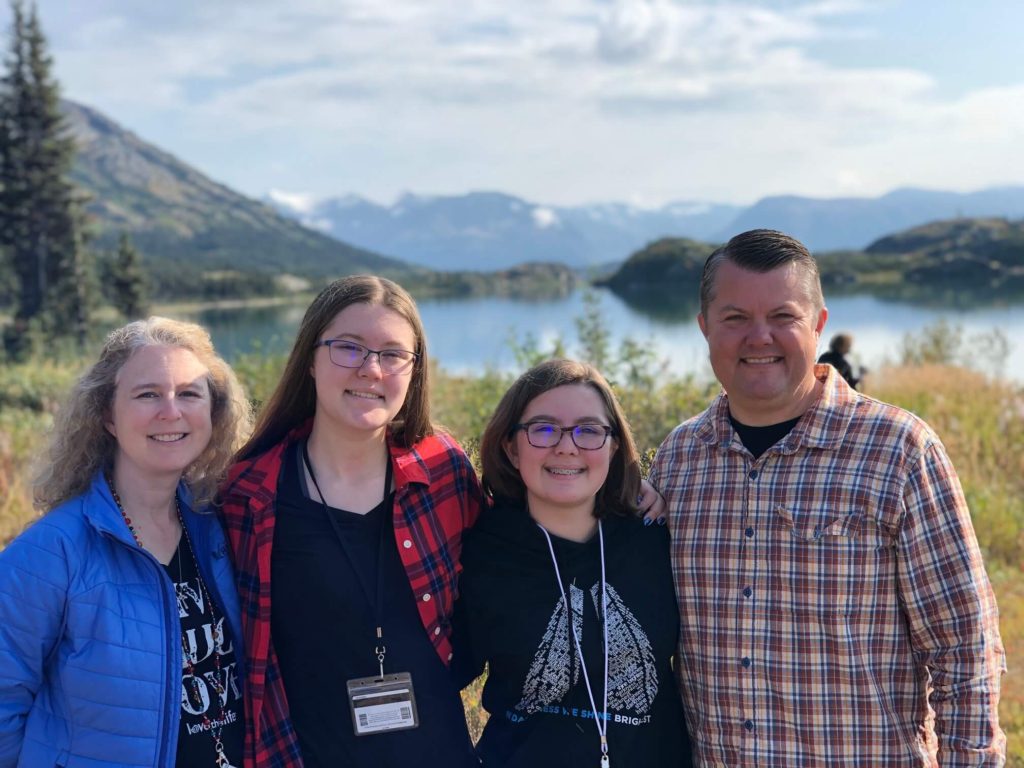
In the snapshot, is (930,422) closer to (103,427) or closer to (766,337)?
(766,337)

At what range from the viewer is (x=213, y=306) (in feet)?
241

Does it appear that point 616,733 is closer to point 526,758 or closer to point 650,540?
point 526,758

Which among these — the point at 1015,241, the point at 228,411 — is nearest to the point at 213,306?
the point at 1015,241

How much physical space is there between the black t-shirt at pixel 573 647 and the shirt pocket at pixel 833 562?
372 mm

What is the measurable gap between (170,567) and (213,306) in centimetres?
7562

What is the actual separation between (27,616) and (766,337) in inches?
82.1

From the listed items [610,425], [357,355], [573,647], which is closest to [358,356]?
[357,355]

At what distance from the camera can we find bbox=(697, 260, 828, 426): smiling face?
2377 mm

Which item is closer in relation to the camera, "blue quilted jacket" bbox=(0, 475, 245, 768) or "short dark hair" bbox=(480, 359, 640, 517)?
"blue quilted jacket" bbox=(0, 475, 245, 768)

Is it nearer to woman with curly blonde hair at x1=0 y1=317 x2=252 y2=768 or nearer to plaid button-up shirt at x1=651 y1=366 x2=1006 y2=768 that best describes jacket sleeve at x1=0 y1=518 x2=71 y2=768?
woman with curly blonde hair at x1=0 y1=317 x2=252 y2=768

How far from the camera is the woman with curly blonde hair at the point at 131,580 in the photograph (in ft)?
7.14

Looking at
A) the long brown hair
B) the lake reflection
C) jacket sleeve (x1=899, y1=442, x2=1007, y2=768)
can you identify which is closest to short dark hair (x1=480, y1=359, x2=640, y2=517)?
the long brown hair

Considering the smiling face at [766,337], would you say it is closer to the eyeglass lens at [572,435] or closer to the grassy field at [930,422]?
the eyeglass lens at [572,435]

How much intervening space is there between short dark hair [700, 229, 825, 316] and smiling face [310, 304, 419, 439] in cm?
98
